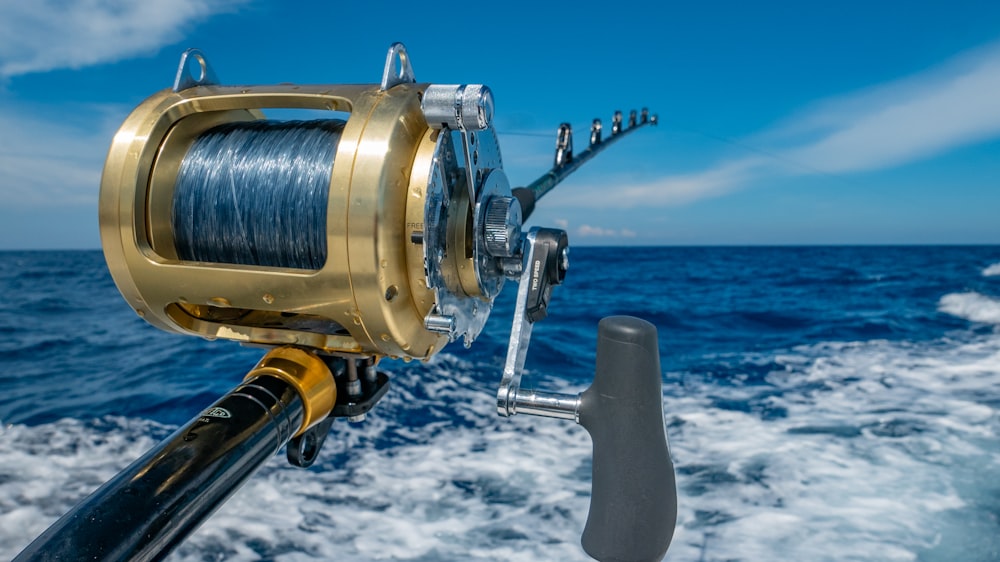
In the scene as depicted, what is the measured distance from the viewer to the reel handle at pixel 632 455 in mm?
1050

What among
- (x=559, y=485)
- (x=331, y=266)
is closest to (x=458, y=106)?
(x=331, y=266)

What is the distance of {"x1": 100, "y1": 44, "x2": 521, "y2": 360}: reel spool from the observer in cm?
106

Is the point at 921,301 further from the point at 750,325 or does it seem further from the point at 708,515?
the point at 708,515

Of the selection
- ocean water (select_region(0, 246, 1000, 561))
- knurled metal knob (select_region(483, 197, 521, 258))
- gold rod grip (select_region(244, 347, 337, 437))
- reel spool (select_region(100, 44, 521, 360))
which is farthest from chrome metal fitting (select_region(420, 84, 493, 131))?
ocean water (select_region(0, 246, 1000, 561))

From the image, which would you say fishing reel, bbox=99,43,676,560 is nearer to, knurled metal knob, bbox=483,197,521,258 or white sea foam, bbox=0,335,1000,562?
knurled metal knob, bbox=483,197,521,258

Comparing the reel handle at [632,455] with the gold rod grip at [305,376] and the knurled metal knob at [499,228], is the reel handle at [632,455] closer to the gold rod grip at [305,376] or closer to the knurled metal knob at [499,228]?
the knurled metal knob at [499,228]

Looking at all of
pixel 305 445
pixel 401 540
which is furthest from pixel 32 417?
pixel 305 445

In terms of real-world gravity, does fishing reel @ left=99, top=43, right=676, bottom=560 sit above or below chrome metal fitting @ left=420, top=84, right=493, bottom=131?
below

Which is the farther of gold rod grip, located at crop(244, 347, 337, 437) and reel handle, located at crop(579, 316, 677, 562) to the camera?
gold rod grip, located at crop(244, 347, 337, 437)

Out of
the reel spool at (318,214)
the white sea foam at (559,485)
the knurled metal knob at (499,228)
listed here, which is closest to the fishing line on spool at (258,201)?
the reel spool at (318,214)

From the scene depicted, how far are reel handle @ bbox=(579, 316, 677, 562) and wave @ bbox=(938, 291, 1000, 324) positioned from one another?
8.98 meters

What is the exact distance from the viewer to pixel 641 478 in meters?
1.06

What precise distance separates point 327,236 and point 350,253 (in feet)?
0.20

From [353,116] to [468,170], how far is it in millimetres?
219
